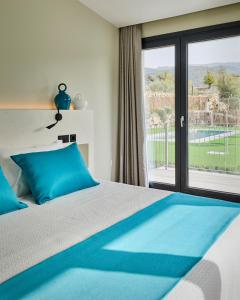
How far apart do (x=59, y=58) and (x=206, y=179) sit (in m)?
2.18

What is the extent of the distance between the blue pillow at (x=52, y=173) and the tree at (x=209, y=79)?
1848mm

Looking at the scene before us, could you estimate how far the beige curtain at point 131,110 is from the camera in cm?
380

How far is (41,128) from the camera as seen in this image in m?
2.88

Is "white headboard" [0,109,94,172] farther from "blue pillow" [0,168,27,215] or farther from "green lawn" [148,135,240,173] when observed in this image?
"green lawn" [148,135,240,173]

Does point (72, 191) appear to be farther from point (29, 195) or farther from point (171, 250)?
point (171, 250)

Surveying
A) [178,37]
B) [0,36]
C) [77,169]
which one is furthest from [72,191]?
[178,37]

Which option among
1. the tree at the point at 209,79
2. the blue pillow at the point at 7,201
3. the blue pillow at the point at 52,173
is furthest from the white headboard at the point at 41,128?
the tree at the point at 209,79

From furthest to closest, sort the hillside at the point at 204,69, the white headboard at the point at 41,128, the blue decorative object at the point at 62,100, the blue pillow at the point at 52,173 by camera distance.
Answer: the hillside at the point at 204,69, the blue decorative object at the point at 62,100, the white headboard at the point at 41,128, the blue pillow at the point at 52,173

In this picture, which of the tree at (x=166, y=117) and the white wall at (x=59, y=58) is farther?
the tree at (x=166, y=117)

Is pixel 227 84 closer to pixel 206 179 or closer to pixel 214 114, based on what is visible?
pixel 214 114

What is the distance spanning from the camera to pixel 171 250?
1.40 metres

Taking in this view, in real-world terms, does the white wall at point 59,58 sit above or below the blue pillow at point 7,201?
above

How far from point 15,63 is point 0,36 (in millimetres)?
251

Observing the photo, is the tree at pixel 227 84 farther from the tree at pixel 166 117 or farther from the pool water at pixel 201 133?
the tree at pixel 166 117
